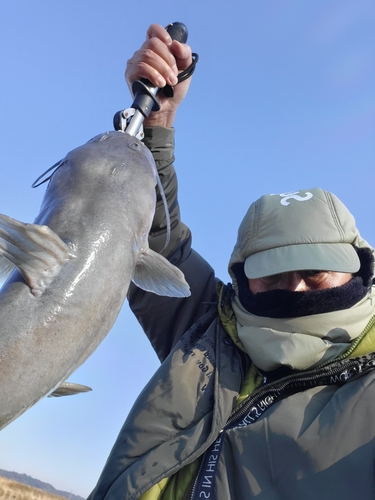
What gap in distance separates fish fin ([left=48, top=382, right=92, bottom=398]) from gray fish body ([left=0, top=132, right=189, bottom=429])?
0.18 meters

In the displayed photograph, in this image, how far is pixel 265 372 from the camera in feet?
11.5

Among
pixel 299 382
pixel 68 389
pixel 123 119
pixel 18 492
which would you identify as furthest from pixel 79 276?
pixel 18 492

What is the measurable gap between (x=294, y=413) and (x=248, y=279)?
4.19ft

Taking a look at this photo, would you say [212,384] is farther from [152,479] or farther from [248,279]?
[248,279]

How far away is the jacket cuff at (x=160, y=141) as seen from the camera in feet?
12.5

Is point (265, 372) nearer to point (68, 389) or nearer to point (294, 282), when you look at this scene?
point (294, 282)

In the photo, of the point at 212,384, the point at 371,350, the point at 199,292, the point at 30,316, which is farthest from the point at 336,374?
the point at 30,316

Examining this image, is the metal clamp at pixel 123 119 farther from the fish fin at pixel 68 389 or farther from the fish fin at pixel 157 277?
the fish fin at pixel 68 389

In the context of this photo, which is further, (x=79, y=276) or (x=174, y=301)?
(x=174, y=301)

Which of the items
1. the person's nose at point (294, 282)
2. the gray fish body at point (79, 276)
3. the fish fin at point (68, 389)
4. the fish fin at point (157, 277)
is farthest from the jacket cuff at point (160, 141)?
the fish fin at point (68, 389)

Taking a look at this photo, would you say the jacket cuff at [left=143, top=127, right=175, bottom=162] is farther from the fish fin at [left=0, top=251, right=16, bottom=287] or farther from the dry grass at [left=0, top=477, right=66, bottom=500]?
the dry grass at [left=0, top=477, right=66, bottom=500]

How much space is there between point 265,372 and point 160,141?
6.44ft

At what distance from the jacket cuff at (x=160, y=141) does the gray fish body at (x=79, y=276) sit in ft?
3.22

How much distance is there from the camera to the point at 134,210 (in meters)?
2.54
